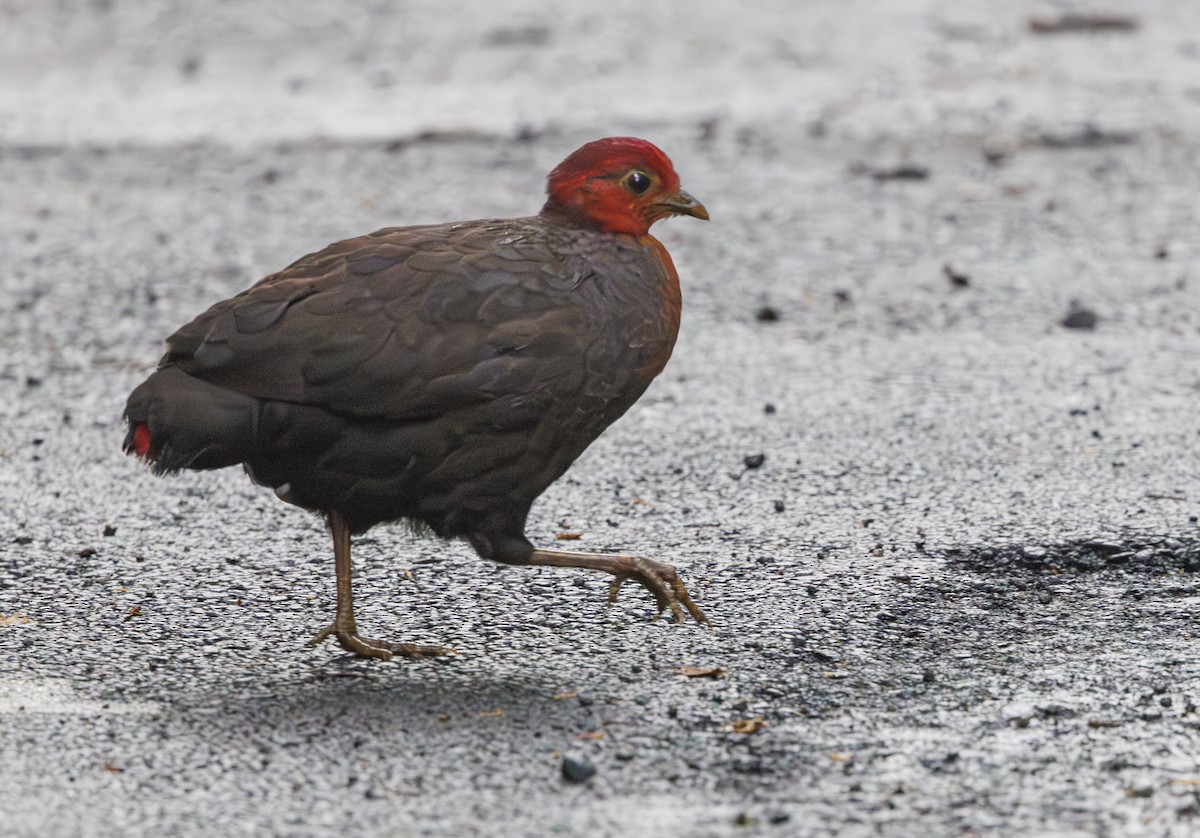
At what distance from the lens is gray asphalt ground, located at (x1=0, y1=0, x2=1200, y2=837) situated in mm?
3135

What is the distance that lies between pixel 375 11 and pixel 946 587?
24.7 ft

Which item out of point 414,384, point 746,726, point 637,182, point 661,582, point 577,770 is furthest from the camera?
point 637,182

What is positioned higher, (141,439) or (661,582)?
(141,439)

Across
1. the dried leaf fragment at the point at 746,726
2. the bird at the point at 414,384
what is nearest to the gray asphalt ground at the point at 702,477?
the dried leaf fragment at the point at 746,726

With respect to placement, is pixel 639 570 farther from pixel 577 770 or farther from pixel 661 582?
pixel 577 770

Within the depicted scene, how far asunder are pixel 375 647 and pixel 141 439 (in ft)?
2.05

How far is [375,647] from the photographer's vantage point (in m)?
3.70

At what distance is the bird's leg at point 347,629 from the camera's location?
368cm

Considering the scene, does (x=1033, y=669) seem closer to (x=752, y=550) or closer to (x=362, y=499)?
(x=752, y=550)

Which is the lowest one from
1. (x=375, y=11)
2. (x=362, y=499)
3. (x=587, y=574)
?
(x=587, y=574)

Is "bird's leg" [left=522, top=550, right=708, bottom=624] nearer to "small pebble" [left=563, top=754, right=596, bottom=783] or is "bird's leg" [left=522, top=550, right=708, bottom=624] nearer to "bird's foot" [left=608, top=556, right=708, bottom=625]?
"bird's foot" [left=608, top=556, right=708, bottom=625]

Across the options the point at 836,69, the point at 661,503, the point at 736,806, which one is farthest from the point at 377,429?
the point at 836,69

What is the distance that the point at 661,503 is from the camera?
4715 millimetres

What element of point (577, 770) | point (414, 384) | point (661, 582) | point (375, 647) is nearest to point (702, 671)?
point (661, 582)
